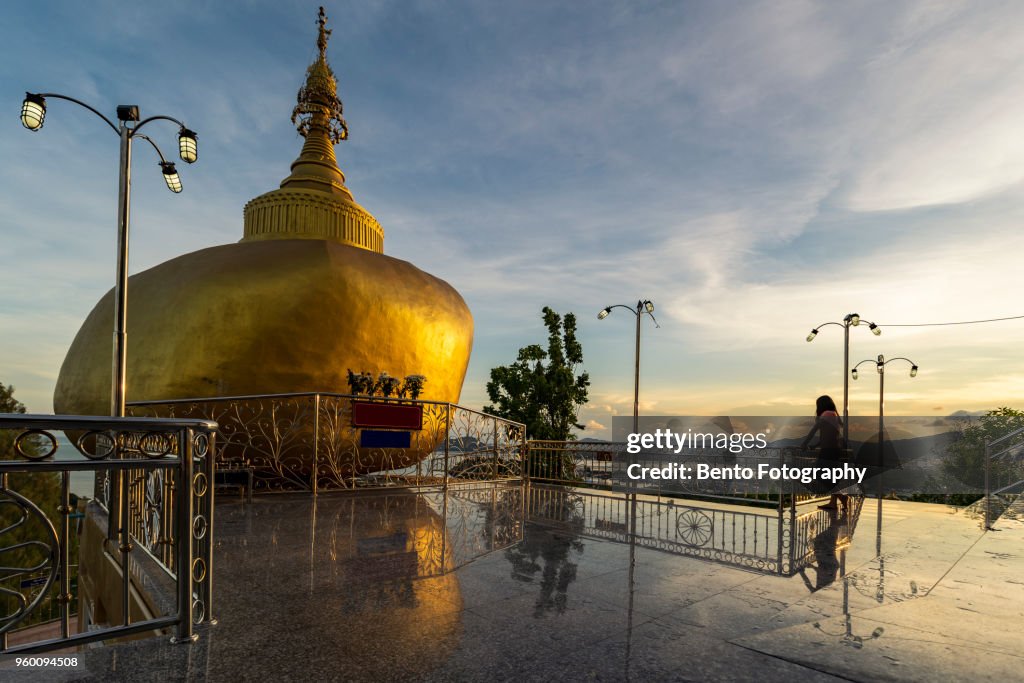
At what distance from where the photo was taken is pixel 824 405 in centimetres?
987

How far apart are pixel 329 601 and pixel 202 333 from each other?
43.5 ft

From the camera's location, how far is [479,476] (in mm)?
14430

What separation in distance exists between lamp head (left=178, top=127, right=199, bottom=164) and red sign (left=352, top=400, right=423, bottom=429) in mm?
5819

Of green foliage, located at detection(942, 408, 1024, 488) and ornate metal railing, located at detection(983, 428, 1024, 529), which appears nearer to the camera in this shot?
ornate metal railing, located at detection(983, 428, 1024, 529)

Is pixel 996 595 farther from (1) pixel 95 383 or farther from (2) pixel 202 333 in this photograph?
(1) pixel 95 383

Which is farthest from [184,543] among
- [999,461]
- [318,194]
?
[318,194]

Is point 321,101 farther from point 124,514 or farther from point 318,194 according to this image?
point 124,514

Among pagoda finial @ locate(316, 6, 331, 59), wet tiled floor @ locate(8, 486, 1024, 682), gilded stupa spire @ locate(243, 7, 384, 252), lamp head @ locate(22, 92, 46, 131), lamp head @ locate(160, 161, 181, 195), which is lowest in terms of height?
wet tiled floor @ locate(8, 486, 1024, 682)

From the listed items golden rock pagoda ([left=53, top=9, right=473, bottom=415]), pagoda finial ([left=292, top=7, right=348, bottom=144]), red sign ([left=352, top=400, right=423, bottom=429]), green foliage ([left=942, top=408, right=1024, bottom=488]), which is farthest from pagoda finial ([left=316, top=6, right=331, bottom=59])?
green foliage ([left=942, top=408, right=1024, bottom=488])

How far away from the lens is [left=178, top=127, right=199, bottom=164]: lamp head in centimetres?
1076

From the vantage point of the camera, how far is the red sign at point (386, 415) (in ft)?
39.0

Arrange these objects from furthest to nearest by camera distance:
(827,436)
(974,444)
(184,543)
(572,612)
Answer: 1. (974,444)
2. (827,436)
3. (572,612)
4. (184,543)

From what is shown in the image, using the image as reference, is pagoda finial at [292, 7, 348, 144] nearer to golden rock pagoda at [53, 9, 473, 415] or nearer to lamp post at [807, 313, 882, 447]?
golden rock pagoda at [53, 9, 473, 415]

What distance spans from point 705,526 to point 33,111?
42.4ft
